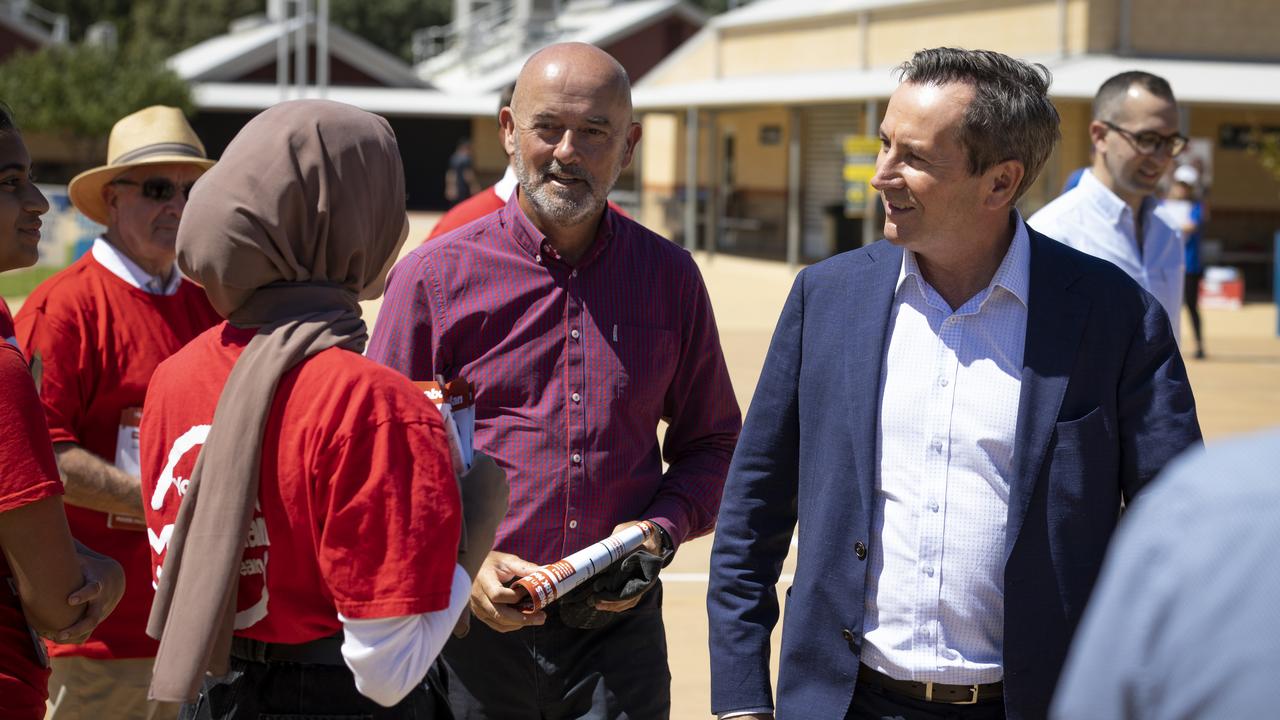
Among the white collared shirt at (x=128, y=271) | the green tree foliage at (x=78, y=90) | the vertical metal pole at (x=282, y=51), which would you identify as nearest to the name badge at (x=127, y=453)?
the white collared shirt at (x=128, y=271)

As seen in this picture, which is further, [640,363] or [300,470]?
[640,363]

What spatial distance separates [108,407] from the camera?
14.1 feet

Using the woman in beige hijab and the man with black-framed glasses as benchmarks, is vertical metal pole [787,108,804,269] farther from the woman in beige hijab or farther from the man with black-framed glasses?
the woman in beige hijab

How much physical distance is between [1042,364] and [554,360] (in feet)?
4.18

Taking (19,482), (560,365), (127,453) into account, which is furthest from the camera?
(127,453)

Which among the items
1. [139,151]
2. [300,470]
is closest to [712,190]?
[139,151]

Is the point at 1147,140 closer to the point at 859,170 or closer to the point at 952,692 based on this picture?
the point at 952,692

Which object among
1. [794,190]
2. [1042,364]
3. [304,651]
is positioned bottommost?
[794,190]

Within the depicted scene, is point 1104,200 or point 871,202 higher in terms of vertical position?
point 1104,200

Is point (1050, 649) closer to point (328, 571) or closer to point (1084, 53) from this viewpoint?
point (328, 571)

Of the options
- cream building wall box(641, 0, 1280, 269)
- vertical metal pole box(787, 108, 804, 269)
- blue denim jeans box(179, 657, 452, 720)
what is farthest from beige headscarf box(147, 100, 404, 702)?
vertical metal pole box(787, 108, 804, 269)

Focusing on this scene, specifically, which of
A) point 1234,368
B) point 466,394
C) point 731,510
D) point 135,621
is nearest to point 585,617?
point 731,510

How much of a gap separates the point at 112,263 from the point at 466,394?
196 cm

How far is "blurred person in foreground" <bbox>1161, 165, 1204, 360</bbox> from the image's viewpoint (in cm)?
1766
